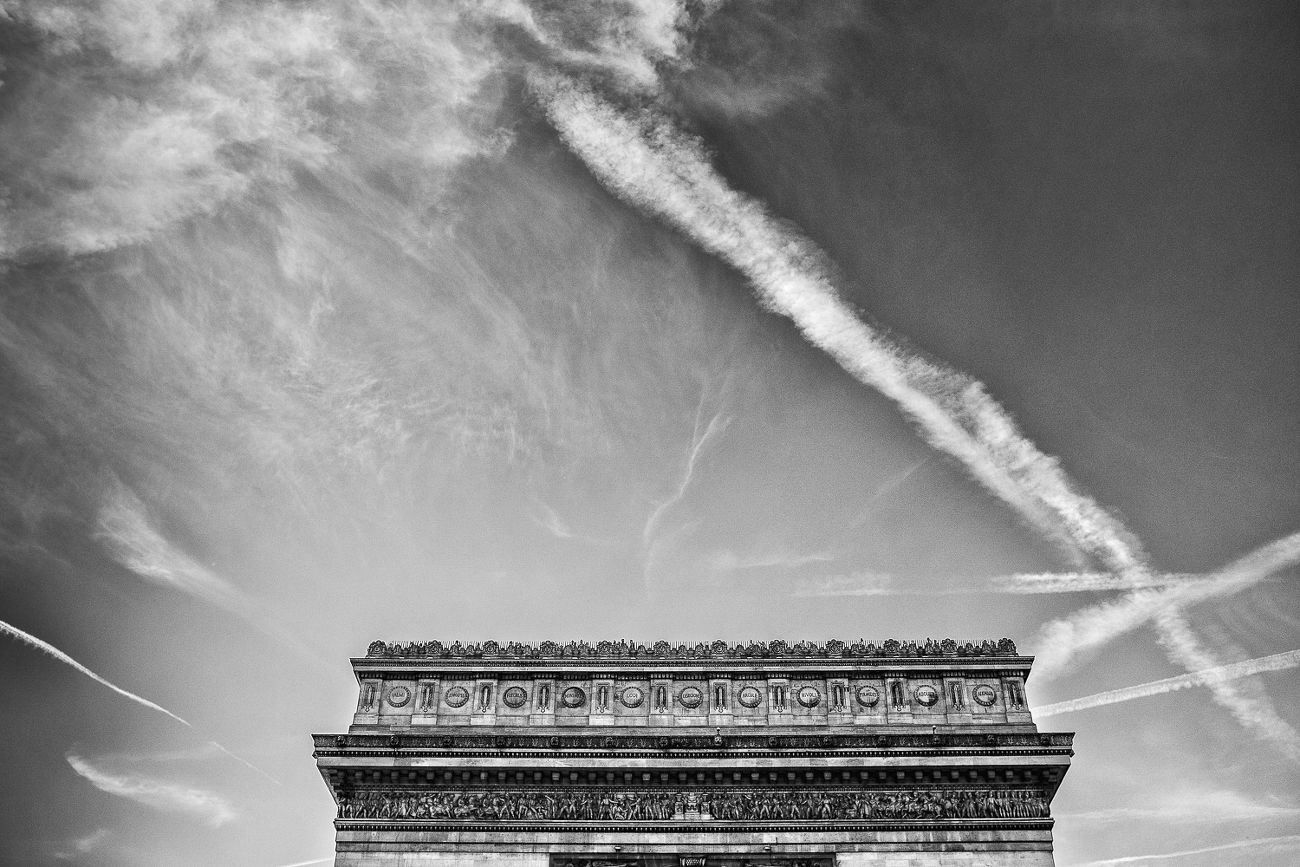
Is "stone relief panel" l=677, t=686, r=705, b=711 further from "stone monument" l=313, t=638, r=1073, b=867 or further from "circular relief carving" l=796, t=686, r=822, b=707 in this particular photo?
"circular relief carving" l=796, t=686, r=822, b=707

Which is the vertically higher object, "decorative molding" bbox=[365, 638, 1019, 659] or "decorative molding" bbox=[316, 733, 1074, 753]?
"decorative molding" bbox=[365, 638, 1019, 659]

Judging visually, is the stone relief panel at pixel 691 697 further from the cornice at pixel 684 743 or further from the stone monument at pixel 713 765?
the cornice at pixel 684 743

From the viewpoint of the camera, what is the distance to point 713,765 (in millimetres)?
32594

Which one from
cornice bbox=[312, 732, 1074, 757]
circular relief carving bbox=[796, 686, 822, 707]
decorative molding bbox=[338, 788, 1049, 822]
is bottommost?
decorative molding bbox=[338, 788, 1049, 822]

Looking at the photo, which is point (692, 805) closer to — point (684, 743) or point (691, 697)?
point (684, 743)

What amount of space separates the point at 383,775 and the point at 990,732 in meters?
17.4

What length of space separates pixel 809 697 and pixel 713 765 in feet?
12.2

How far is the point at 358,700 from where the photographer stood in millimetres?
34906

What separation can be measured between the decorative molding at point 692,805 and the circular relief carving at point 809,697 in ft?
8.70

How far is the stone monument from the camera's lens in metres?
32.0

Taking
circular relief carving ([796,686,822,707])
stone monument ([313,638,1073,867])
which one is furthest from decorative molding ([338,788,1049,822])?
circular relief carving ([796,686,822,707])

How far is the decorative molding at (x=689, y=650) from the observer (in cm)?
3472

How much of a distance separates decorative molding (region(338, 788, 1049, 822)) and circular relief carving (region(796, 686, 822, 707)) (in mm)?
2652

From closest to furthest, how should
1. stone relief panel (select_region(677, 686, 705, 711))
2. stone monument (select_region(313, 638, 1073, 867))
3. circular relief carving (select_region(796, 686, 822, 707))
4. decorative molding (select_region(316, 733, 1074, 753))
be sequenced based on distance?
stone monument (select_region(313, 638, 1073, 867)) < decorative molding (select_region(316, 733, 1074, 753)) < circular relief carving (select_region(796, 686, 822, 707)) < stone relief panel (select_region(677, 686, 705, 711))
